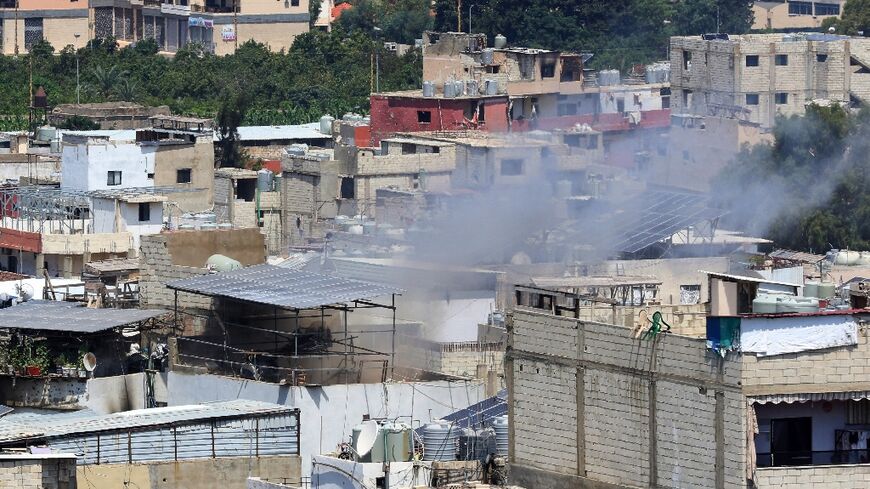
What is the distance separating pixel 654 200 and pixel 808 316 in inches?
840

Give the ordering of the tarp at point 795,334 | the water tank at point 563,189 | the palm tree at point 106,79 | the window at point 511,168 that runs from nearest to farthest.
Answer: the tarp at point 795,334 → the water tank at point 563,189 → the window at point 511,168 → the palm tree at point 106,79

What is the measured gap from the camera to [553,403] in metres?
23.9

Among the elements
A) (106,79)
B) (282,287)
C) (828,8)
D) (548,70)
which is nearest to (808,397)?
(282,287)

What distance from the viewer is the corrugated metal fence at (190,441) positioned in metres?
26.0

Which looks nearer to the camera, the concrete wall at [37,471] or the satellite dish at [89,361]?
the concrete wall at [37,471]

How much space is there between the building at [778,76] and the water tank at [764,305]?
37.9m

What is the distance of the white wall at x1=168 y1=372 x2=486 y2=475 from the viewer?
28250 mm

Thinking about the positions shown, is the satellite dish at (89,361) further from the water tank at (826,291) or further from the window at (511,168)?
the window at (511,168)

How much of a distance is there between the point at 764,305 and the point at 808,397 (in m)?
1.07

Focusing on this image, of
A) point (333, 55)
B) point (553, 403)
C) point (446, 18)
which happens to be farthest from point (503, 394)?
point (446, 18)

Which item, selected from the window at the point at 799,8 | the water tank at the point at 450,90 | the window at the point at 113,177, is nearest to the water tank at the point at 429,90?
the water tank at the point at 450,90

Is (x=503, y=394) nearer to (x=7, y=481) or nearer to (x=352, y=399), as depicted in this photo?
(x=352, y=399)

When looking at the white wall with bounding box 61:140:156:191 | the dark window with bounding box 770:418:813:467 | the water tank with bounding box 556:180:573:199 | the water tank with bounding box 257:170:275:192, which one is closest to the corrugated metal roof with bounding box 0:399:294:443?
the dark window with bounding box 770:418:813:467

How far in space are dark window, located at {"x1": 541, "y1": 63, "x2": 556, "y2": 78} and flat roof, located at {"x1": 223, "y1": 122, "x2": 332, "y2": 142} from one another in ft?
16.6
